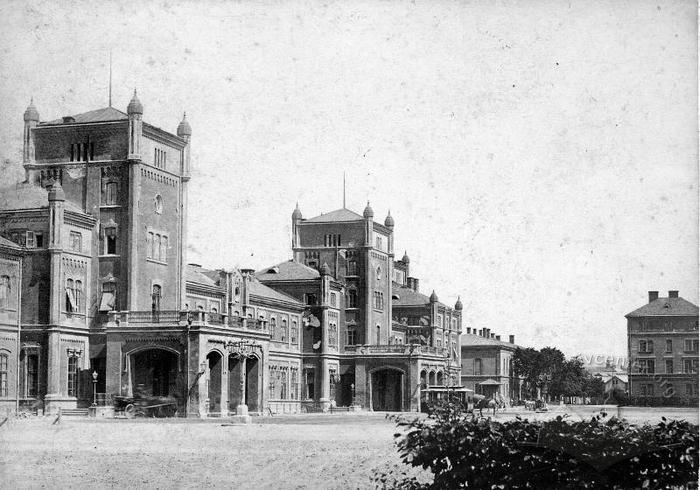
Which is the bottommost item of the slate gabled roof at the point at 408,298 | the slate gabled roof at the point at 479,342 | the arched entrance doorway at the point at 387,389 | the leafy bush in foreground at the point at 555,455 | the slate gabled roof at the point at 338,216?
the arched entrance doorway at the point at 387,389

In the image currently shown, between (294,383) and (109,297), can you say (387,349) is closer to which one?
(294,383)

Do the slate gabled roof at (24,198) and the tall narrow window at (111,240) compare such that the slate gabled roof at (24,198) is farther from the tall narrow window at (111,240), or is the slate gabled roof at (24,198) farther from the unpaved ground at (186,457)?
the unpaved ground at (186,457)

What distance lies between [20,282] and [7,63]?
25734 mm

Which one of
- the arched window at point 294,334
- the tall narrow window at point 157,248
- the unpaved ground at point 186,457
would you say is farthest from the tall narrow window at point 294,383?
the unpaved ground at point 186,457

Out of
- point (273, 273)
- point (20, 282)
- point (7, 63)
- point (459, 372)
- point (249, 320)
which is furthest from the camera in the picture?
point (459, 372)

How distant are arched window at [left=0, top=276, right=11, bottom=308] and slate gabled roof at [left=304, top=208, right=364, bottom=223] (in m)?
41.7

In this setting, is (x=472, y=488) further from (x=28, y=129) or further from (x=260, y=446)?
(x=28, y=129)

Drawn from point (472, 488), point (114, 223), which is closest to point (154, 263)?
point (114, 223)

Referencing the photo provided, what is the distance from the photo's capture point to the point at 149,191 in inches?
2126

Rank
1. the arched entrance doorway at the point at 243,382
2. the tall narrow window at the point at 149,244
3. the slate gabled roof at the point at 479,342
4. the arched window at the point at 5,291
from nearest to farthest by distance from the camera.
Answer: the arched window at the point at 5,291
the tall narrow window at the point at 149,244
the arched entrance doorway at the point at 243,382
the slate gabled roof at the point at 479,342

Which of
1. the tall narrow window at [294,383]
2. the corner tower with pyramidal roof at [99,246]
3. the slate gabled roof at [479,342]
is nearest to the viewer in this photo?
the corner tower with pyramidal roof at [99,246]

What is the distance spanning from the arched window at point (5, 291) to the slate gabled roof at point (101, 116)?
1062 cm

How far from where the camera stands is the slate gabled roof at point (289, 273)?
7944 centimetres

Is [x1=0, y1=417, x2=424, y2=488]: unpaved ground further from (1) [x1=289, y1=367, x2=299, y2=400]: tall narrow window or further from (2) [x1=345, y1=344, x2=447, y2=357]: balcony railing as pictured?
(2) [x1=345, y1=344, x2=447, y2=357]: balcony railing
